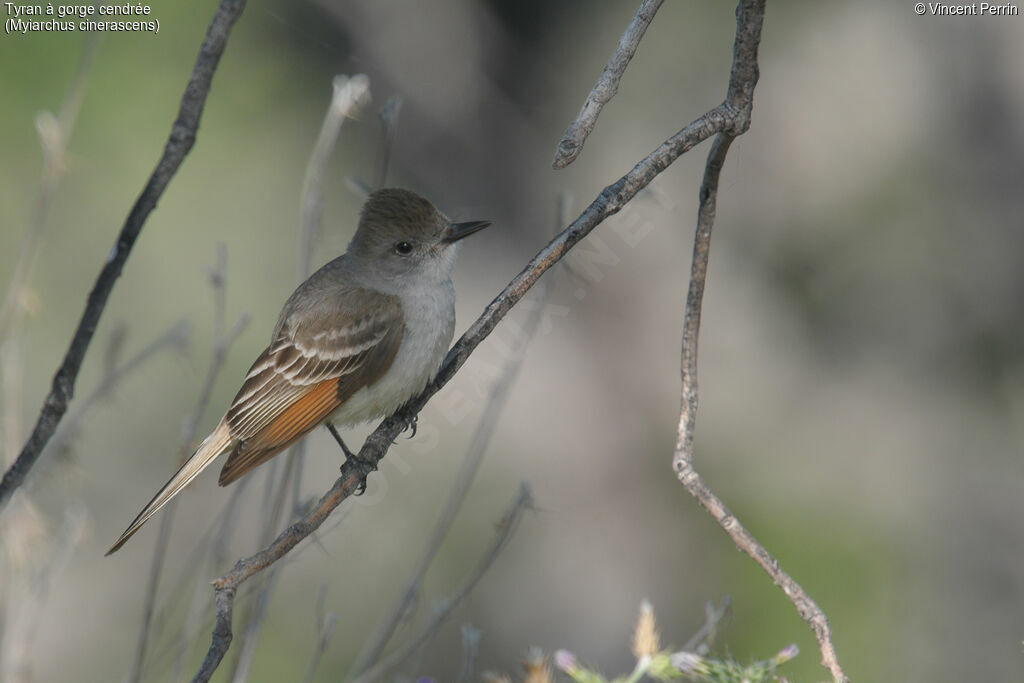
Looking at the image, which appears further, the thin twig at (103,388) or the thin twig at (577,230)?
the thin twig at (103,388)

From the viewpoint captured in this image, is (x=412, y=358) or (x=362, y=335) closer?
(x=412, y=358)

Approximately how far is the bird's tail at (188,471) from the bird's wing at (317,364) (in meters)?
0.05

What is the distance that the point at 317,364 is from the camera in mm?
4039

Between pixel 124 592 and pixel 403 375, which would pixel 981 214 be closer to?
pixel 403 375

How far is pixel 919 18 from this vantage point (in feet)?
25.8

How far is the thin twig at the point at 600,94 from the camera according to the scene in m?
1.97

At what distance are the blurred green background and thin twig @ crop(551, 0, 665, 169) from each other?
508cm

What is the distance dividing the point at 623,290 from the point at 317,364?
14.8ft

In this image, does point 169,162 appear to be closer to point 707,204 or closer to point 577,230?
point 577,230

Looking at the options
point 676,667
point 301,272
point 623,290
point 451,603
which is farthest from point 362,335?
point 623,290

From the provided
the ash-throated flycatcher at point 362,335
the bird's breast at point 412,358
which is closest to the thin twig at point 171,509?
the ash-throated flycatcher at point 362,335

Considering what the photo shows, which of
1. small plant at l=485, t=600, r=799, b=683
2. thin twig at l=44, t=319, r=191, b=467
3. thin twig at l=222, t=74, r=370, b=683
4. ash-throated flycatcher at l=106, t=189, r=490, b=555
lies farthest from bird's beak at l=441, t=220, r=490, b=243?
small plant at l=485, t=600, r=799, b=683

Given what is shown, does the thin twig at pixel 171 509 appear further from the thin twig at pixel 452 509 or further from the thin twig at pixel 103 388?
the thin twig at pixel 452 509

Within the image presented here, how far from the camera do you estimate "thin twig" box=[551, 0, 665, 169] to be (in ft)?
6.46
